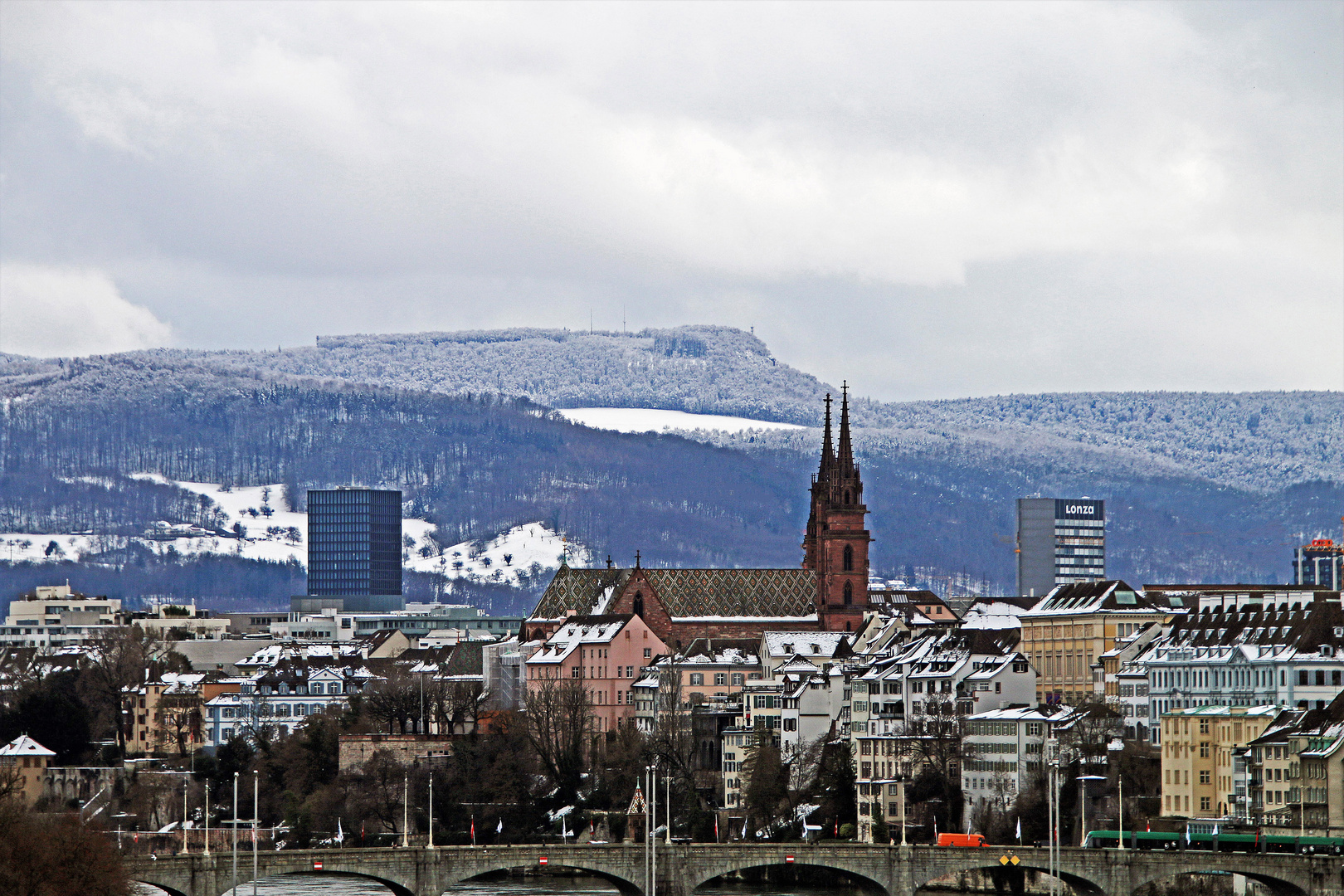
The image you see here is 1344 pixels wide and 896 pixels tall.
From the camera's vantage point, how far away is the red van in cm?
12369

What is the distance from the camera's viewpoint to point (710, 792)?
16200 centimetres

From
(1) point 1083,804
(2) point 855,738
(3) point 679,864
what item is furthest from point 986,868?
(2) point 855,738

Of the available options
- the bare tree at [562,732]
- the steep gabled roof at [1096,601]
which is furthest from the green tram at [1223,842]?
the bare tree at [562,732]

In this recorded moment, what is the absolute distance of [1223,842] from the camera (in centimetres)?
11550

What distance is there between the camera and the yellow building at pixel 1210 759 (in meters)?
127

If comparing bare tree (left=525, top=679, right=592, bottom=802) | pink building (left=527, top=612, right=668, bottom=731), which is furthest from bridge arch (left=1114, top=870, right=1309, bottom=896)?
pink building (left=527, top=612, right=668, bottom=731)

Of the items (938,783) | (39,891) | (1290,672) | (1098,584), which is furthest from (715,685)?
(39,891)

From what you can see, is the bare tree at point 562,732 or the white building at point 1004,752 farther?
the bare tree at point 562,732

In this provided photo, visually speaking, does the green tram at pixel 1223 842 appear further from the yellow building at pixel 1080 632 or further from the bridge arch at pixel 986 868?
the yellow building at pixel 1080 632

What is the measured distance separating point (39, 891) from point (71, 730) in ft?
331

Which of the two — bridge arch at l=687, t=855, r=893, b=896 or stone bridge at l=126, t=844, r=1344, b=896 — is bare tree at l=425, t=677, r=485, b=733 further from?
bridge arch at l=687, t=855, r=893, b=896

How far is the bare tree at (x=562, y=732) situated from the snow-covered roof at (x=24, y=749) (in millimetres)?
33647

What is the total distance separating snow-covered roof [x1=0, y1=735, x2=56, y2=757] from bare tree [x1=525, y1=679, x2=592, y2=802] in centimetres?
3365

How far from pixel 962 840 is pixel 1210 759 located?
12760 mm
